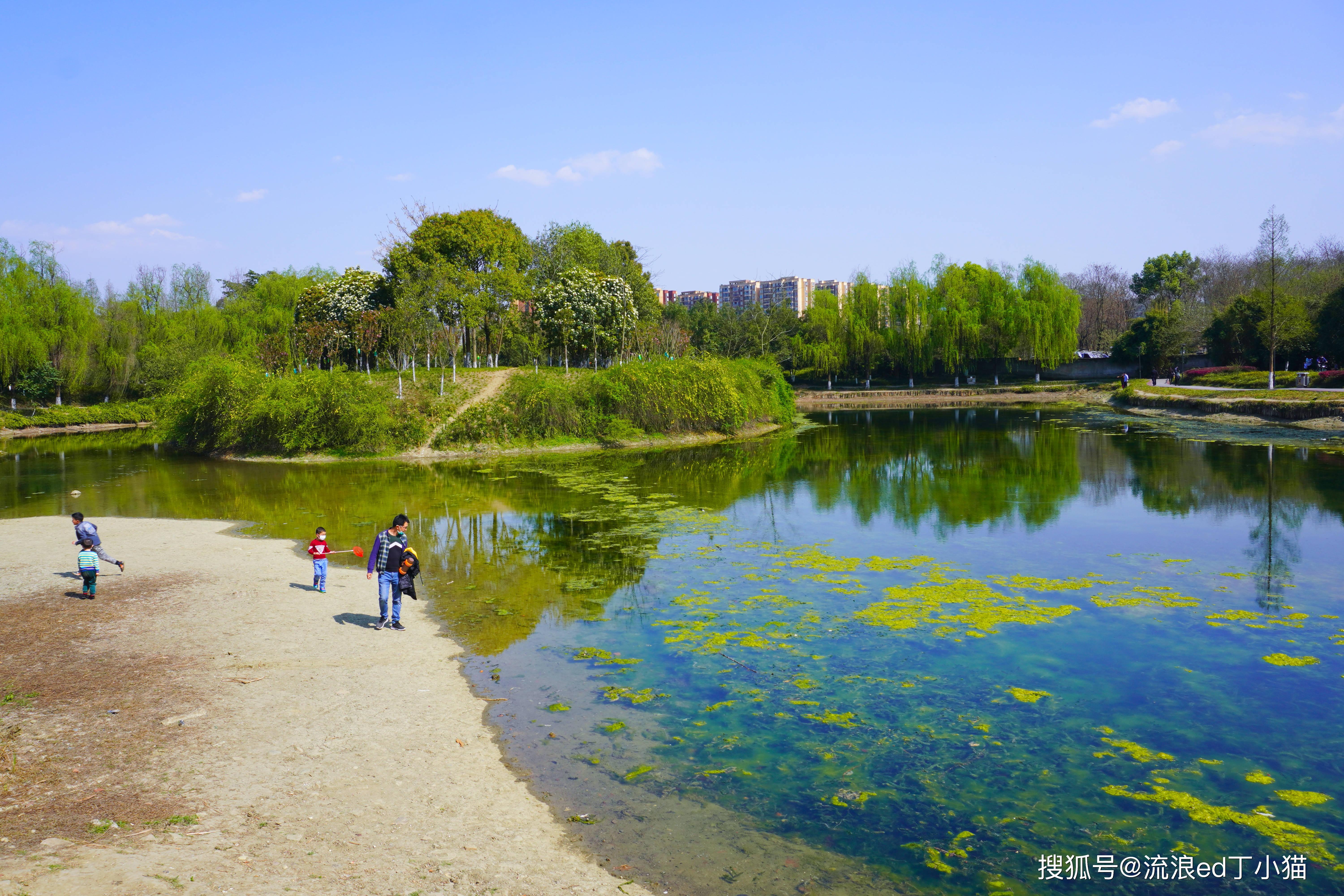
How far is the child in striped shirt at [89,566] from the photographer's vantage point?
1346cm

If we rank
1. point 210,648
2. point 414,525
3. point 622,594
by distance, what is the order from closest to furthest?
point 210,648 < point 622,594 < point 414,525

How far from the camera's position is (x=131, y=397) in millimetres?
68875

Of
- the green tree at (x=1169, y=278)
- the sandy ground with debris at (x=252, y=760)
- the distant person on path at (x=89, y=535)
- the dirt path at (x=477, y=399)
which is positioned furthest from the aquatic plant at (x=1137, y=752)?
the green tree at (x=1169, y=278)

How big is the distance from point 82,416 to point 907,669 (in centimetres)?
6921

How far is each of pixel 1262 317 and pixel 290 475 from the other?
6052 centimetres

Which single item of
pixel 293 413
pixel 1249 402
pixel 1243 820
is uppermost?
pixel 293 413

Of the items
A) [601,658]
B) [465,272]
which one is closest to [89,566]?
[601,658]

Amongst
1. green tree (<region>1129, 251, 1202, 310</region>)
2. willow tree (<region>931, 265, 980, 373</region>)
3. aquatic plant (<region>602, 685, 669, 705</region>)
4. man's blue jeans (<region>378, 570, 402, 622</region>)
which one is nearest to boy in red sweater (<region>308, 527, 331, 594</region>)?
man's blue jeans (<region>378, 570, 402, 622</region>)

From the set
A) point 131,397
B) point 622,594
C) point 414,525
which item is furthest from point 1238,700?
point 131,397

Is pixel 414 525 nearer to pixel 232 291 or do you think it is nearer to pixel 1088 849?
pixel 1088 849

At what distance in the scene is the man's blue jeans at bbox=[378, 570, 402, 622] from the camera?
12.3m

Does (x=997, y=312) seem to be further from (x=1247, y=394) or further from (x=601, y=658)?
(x=601, y=658)

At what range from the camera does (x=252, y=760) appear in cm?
798

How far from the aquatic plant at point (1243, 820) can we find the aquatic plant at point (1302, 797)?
445 mm
